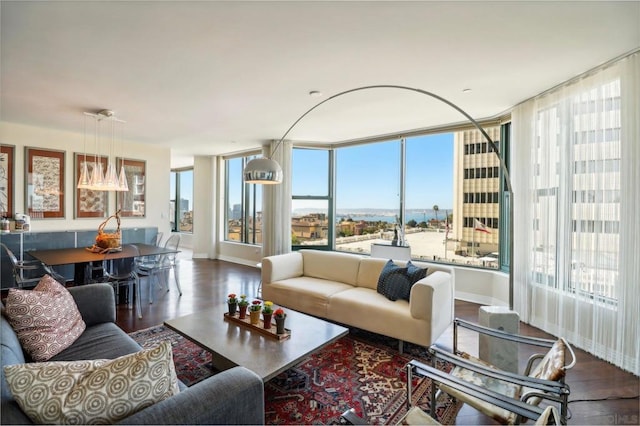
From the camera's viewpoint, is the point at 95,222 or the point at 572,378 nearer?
the point at 572,378

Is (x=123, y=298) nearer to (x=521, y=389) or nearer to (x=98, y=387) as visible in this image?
(x=98, y=387)

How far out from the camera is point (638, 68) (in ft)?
8.01

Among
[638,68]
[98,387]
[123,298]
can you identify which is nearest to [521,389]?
[98,387]

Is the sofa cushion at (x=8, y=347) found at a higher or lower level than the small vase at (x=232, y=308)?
higher

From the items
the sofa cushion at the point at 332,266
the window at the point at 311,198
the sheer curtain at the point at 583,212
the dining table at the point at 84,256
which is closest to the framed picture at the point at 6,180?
the dining table at the point at 84,256

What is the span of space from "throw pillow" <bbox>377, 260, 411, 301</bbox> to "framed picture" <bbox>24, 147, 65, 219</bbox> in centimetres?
540

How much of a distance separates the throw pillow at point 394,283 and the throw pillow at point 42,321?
257 centimetres

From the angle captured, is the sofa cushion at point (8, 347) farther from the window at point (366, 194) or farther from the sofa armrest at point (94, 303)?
the window at point (366, 194)

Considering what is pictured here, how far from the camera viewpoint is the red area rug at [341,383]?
2000 mm

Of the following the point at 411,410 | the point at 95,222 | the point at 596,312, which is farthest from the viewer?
the point at 95,222

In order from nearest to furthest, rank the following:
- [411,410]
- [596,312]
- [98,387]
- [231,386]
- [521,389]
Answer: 1. [98,387]
2. [231,386]
3. [411,410]
4. [521,389]
5. [596,312]

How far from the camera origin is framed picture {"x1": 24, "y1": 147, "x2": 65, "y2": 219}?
4.85 m

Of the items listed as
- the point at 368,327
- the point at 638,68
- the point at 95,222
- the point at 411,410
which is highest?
the point at 638,68

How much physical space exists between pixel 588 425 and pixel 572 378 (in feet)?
2.12
